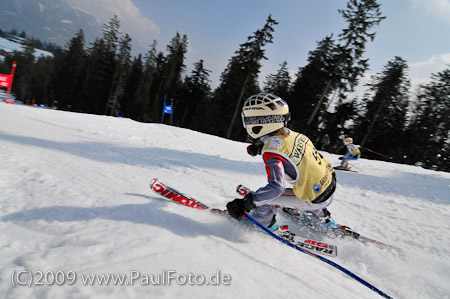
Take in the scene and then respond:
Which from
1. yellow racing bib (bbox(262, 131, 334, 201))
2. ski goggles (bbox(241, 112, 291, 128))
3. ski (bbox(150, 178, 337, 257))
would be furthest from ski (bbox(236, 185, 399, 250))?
ski goggles (bbox(241, 112, 291, 128))

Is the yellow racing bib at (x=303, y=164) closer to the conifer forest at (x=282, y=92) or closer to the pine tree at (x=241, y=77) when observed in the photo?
the conifer forest at (x=282, y=92)

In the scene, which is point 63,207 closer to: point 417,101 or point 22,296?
point 22,296

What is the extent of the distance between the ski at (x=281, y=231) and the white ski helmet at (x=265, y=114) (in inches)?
59.4

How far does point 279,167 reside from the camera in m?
2.90

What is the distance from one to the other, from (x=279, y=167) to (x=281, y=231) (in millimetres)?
1328

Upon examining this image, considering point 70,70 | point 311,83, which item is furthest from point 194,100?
point 70,70

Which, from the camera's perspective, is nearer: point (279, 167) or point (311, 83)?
point (279, 167)

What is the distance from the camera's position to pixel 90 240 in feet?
7.50

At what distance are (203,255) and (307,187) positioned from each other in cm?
182

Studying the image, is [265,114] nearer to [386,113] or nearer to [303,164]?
[303,164]

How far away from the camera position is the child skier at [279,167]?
299 centimetres

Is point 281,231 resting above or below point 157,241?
above

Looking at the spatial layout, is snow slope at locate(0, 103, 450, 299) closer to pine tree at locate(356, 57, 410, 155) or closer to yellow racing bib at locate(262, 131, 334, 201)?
yellow racing bib at locate(262, 131, 334, 201)

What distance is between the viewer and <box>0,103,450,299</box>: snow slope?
1.91m
